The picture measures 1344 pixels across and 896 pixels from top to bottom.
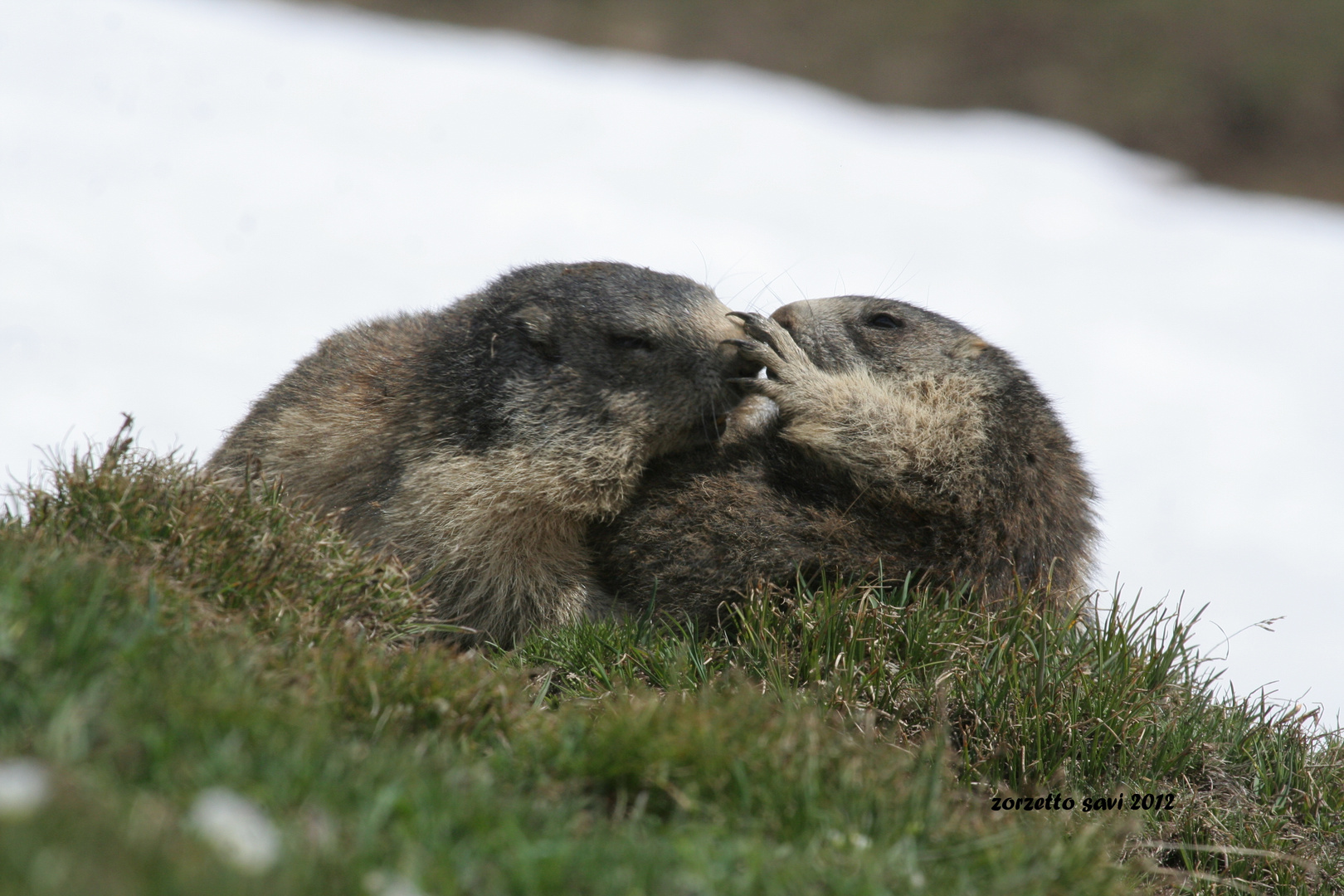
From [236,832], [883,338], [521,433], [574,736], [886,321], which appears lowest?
[236,832]

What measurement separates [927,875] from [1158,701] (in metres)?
2.89

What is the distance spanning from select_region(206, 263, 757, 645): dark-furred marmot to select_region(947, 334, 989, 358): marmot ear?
1.38 meters

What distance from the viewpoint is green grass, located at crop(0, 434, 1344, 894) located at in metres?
2.61

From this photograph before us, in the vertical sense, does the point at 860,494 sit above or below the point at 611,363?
below

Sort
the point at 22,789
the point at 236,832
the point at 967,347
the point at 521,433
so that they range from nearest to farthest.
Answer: the point at 22,789 < the point at 236,832 < the point at 521,433 < the point at 967,347

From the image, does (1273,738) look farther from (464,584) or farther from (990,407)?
(464,584)

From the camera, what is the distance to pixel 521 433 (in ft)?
20.6

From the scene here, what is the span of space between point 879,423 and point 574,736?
9.89 feet

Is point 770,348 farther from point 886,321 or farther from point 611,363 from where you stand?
point 886,321

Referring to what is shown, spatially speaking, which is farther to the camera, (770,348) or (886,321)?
(886,321)

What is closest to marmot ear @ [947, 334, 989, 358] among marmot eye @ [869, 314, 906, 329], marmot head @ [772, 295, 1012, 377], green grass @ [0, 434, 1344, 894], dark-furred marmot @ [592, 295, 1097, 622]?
marmot head @ [772, 295, 1012, 377]

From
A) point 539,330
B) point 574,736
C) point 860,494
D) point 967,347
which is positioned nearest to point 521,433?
point 539,330

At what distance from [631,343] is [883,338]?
1632mm

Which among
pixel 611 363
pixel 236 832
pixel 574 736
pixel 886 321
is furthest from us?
pixel 886 321
